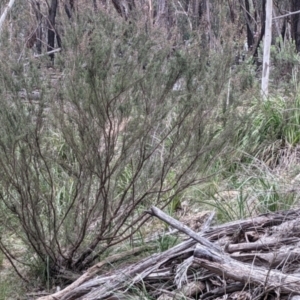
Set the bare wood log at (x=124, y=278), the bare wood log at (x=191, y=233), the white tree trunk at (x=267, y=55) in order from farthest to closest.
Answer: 1. the white tree trunk at (x=267, y=55)
2. the bare wood log at (x=124, y=278)
3. the bare wood log at (x=191, y=233)

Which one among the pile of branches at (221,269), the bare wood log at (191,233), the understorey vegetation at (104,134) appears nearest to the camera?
the pile of branches at (221,269)

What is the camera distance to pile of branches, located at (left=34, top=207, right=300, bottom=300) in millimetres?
3318

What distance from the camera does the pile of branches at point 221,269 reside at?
3318 millimetres

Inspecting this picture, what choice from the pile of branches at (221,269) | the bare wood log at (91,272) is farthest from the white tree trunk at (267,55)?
the pile of branches at (221,269)

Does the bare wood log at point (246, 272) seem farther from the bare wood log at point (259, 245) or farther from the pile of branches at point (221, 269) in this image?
the bare wood log at point (259, 245)

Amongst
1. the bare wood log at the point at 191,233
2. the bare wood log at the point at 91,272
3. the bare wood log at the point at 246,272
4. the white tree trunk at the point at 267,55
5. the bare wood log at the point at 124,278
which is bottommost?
the bare wood log at the point at 91,272

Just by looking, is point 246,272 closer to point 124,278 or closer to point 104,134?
point 124,278

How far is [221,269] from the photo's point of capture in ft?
11.0

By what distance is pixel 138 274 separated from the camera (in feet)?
12.5

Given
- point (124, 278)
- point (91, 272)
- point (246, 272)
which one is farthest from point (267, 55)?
point (246, 272)

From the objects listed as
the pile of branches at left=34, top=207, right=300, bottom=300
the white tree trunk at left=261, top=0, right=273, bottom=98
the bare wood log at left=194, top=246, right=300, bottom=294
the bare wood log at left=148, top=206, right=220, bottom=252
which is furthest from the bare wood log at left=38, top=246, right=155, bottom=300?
the white tree trunk at left=261, top=0, right=273, bottom=98

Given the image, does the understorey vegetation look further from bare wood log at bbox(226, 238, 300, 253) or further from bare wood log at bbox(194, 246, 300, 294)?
bare wood log at bbox(194, 246, 300, 294)

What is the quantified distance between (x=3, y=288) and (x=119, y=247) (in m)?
0.96

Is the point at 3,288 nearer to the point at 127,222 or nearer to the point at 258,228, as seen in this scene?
the point at 127,222
